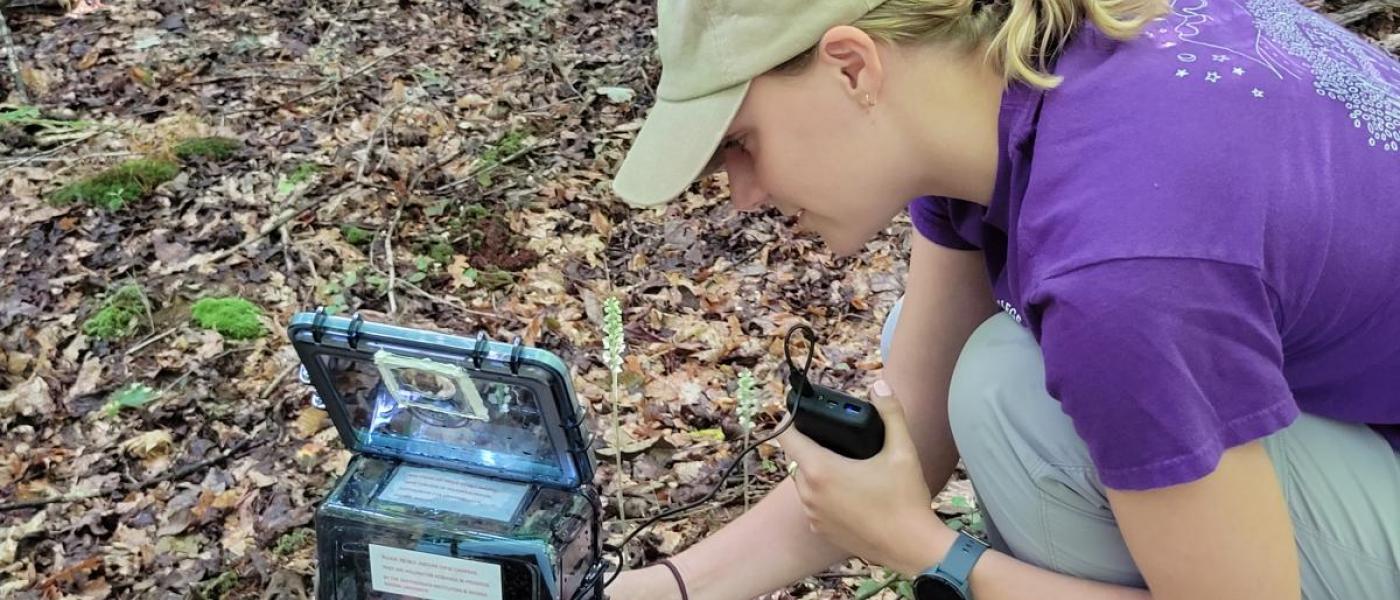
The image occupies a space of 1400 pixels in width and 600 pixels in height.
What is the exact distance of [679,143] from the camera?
5.16 feet

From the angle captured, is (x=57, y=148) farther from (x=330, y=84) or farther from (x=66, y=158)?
(x=330, y=84)

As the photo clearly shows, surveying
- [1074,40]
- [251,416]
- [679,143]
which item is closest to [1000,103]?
[1074,40]

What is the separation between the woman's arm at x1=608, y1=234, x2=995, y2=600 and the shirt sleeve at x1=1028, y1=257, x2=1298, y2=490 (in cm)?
78

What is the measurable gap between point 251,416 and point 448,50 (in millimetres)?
3374

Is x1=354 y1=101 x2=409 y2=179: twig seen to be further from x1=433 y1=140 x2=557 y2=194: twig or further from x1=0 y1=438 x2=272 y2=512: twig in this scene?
x1=0 y1=438 x2=272 y2=512: twig

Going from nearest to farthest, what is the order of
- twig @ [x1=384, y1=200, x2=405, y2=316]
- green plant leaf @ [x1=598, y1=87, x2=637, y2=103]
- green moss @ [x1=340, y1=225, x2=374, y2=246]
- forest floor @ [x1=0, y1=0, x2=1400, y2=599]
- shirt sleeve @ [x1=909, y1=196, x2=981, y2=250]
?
1. shirt sleeve @ [x1=909, y1=196, x2=981, y2=250]
2. forest floor @ [x1=0, y1=0, x2=1400, y2=599]
3. twig @ [x1=384, y1=200, x2=405, y2=316]
4. green moss @ [x1=340, y1=225, x2=374, y2=246]
5. green plant leaf @ [x1=598, y1=87, x2=637, y2=103]

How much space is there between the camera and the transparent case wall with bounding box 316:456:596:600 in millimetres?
1762

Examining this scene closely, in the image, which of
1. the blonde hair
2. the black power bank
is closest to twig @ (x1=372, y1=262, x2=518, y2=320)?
the black power bank

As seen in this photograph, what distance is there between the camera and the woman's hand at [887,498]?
181cm

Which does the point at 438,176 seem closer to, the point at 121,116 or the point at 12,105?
the point at 121,116

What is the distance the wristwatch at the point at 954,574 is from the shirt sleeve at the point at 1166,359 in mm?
468

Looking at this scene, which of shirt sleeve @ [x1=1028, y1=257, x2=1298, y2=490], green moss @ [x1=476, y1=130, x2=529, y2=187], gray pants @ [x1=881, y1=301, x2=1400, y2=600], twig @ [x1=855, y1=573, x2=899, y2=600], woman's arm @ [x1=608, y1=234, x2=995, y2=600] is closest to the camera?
shirt sleeve @ [x1=1028, y1=257, x2=1298, y2=490]

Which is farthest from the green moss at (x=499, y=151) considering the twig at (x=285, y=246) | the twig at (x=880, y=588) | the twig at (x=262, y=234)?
the twig at (x=880, y=588)

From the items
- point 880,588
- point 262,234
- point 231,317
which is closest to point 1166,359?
point 880,588
